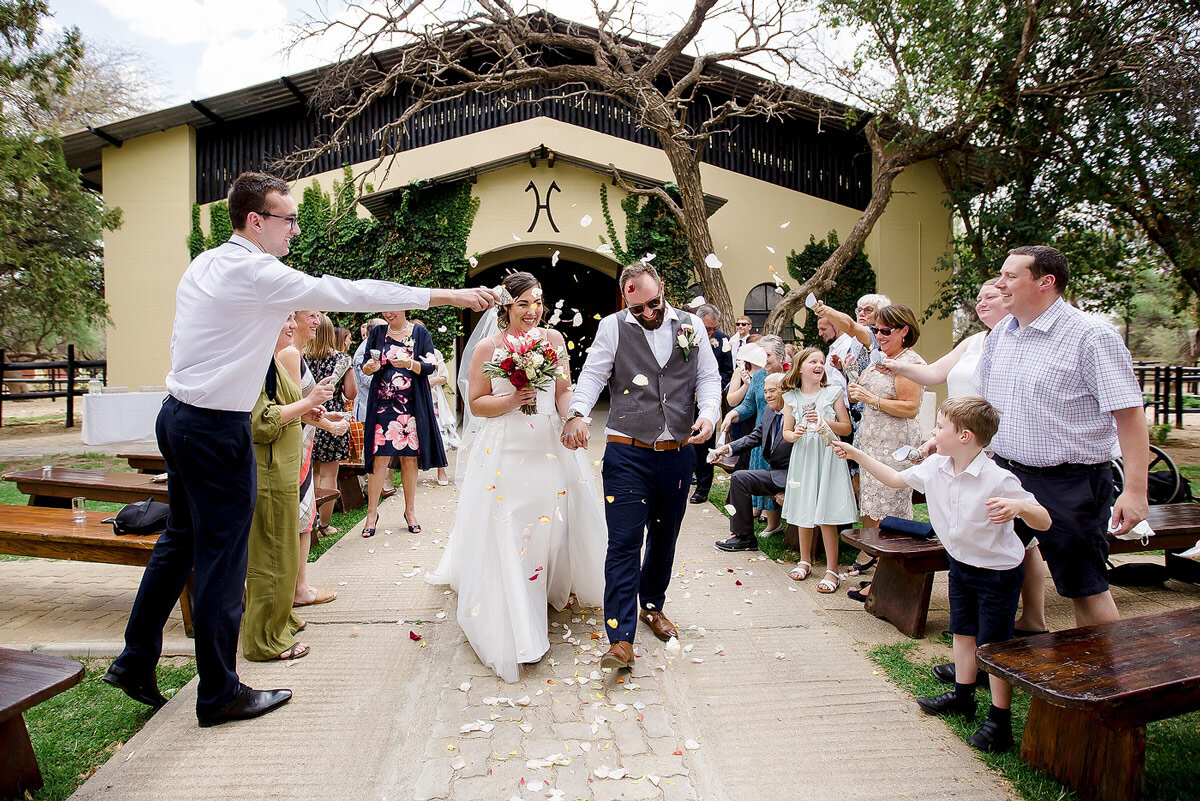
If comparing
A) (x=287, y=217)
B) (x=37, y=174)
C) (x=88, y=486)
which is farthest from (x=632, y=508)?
(x=37, y=174)

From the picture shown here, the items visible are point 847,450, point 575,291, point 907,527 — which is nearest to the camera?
point 847,450

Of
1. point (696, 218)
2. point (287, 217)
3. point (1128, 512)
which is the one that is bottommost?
point (1128, 512)

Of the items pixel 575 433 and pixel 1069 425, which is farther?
pixel 575 433

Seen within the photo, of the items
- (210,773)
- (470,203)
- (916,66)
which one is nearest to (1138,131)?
(916,66)

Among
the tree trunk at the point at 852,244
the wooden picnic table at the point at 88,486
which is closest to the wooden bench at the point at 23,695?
the wooden picnic table at the point at 88,486

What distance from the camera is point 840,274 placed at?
597 inches

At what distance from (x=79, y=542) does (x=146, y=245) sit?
12.9 m

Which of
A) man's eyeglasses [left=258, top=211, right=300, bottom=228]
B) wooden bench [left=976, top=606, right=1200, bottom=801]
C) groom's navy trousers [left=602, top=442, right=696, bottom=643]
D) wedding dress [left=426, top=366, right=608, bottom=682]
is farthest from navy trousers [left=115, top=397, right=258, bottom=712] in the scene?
wooden bench [left=976, top=606, right=1200, bottom=801]

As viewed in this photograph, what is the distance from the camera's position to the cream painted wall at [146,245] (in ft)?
48.8

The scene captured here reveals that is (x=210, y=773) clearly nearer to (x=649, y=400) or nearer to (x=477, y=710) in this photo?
(x=477, y=710)

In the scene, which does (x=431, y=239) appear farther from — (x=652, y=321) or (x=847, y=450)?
(x=847, y=450)

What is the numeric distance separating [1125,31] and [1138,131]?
62.9 inches

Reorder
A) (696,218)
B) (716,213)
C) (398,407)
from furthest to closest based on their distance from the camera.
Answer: (716,213)
(696,218)
(398,407)

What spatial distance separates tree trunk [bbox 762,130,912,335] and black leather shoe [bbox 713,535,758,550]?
750 cm
